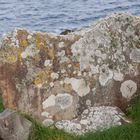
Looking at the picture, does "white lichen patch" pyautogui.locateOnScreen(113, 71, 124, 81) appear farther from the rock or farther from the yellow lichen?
the rock

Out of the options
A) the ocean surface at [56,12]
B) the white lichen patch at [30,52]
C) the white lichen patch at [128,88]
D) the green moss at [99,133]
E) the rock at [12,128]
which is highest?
the white lichen patch at [30,52]

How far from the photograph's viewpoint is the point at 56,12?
33656 millimetres

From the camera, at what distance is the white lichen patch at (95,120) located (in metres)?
10.4

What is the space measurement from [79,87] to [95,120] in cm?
74

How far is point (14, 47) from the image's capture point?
430 inches

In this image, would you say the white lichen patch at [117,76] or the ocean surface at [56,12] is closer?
the white lichen patch at [117,76]

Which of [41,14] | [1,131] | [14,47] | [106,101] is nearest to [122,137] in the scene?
[106,101]

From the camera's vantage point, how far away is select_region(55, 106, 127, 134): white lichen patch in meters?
10.4

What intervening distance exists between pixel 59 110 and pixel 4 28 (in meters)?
19.0

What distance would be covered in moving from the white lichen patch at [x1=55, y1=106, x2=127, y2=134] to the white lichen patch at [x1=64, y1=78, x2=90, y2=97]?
1.11 feet

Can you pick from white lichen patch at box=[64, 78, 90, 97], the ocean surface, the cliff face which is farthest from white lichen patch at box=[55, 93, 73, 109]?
the ocean surface

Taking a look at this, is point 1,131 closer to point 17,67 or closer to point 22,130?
point 22,130

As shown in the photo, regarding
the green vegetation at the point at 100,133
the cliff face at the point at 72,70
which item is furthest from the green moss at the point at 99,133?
the cliff face at the point at 72,70

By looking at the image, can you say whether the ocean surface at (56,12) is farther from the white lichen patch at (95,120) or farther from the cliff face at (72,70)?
the white lichen patch at (95,120)
